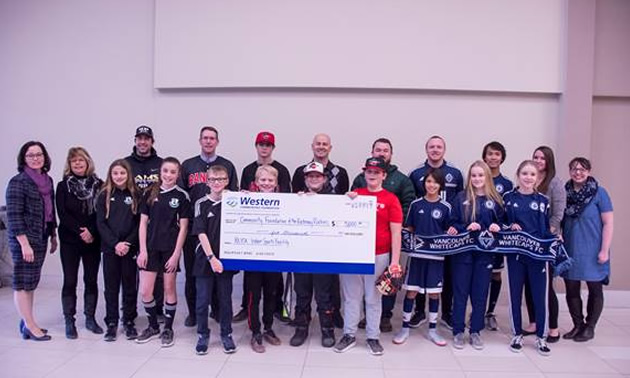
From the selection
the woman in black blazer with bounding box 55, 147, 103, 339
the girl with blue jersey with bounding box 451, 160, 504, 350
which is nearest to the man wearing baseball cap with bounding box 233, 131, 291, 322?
the woman in black blazer with bounding box 55, 147, 103, 339

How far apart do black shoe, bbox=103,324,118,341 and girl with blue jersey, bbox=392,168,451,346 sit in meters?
2.35

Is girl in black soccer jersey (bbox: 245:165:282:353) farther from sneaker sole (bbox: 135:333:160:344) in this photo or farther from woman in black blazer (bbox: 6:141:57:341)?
woman in black blazer (bbox: 6:141:57:341)

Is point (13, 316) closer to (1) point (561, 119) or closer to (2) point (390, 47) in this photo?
(2) point (390, 47)

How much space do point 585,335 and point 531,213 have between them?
1.32 metres

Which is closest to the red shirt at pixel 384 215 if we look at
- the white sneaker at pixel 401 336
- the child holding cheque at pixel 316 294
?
the child holding cheque at pixel 316 294

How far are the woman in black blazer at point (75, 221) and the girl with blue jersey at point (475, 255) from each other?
3.05 m

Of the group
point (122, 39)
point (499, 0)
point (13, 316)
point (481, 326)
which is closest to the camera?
point (481, 326)

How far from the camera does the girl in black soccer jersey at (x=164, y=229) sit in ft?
11.6

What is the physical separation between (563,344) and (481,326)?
0.77 m

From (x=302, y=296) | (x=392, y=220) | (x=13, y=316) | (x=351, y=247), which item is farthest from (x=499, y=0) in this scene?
(x=13, y=316)

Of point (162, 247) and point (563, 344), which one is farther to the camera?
point (563, 344)

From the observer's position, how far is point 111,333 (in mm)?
3666

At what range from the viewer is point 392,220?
346 cm

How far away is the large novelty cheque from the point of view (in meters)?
3.44
